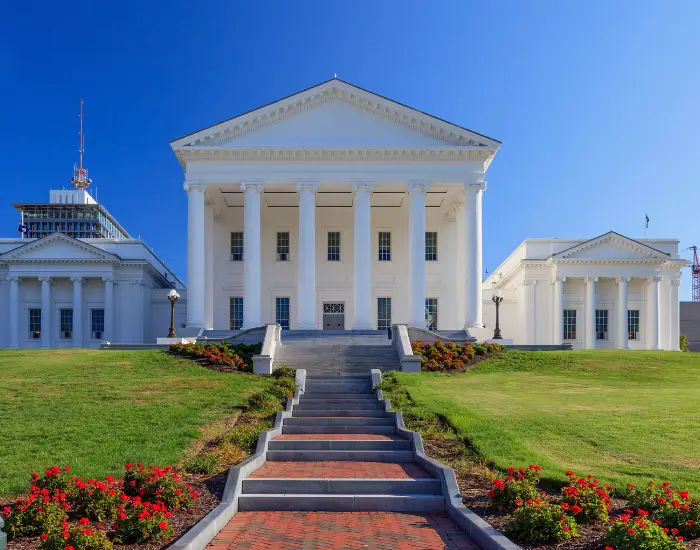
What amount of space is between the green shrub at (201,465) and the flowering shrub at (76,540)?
4160 millimetres

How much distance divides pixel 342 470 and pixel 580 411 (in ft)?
25.2

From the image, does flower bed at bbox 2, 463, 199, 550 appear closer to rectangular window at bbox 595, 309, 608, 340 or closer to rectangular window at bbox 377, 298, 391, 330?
rectangular window at bbox 377, 298, 391, 330

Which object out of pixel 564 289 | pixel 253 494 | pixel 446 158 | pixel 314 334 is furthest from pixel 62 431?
pixel 564 289

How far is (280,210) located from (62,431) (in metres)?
32.4

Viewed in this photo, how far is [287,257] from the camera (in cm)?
4600

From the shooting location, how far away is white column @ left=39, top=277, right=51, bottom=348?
→ 154ft

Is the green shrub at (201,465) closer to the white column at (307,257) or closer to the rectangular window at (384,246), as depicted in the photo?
the white column at (307,257)

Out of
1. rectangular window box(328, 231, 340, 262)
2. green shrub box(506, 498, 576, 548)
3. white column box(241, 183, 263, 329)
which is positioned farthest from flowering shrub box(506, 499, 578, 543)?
rectangular window box(328, 231, 340, 262)

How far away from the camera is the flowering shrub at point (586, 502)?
30.5 feet

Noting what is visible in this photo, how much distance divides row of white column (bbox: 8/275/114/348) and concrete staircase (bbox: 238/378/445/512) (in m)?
31.7

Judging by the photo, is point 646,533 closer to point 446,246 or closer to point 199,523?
point 199,523

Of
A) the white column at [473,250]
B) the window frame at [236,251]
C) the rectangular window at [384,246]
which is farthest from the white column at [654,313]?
the window frame at [236,251]

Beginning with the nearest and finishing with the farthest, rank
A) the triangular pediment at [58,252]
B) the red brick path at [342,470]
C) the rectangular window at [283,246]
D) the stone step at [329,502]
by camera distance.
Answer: the stone step at [329,502] → the red brick path at [342,470] → the rectangular window at [283,246] → the triangular pediment at [58,252]

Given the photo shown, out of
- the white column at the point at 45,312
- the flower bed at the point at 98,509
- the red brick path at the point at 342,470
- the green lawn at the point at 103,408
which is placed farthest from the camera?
the white column at the point at 45,312
